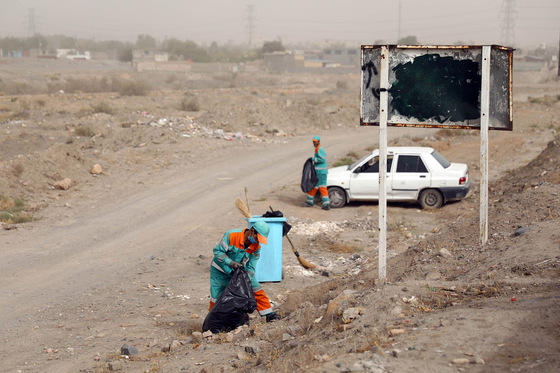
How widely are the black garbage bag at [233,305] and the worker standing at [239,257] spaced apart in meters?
0.14

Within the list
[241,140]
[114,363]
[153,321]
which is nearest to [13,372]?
[114,363]

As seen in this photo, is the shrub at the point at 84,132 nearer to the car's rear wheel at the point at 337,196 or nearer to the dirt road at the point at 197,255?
the dirt road at the point at 197,255

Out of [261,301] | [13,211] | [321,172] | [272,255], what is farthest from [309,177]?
[261,301]

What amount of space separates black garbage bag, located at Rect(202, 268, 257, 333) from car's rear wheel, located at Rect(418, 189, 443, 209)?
852 centimetres

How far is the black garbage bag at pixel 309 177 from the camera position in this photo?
50.3ft

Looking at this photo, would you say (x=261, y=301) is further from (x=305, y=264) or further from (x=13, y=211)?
(x=13, y=211)

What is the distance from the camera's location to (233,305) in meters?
7.66

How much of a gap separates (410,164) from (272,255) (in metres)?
6.13

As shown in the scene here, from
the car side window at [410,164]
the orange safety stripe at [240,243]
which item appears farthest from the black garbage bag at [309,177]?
the orange safety stripe at [240,243]

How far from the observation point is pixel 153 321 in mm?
8828

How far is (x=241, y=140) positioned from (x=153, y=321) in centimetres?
1868

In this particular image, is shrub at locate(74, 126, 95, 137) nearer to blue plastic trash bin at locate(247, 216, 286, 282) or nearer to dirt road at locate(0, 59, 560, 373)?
dirt road at locate(0, 59, 560, 373)

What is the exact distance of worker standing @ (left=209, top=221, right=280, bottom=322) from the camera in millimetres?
7602

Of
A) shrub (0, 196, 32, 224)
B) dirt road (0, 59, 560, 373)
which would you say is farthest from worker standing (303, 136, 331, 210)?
shrub (0, 196, 32, 224)
